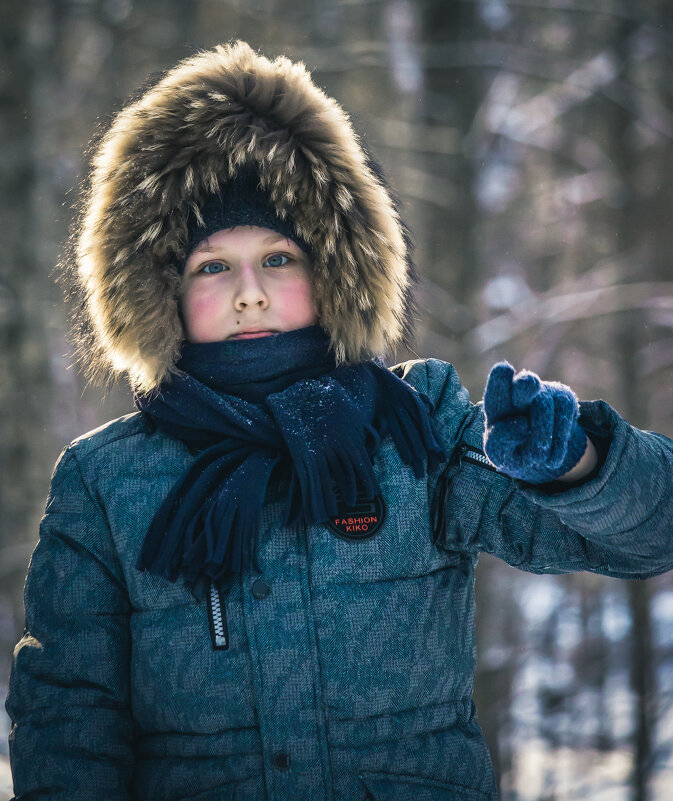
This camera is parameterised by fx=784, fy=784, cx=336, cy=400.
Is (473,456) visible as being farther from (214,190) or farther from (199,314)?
(214,190)

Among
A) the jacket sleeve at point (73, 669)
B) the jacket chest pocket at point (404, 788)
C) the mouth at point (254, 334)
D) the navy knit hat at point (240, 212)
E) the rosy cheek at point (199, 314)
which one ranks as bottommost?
the jacket chest pocket at point (404, 788)

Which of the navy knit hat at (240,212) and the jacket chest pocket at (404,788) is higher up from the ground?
the navy knit hat at (240,212)

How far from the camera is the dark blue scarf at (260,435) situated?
1600 millimetres

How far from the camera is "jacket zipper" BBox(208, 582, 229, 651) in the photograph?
63.2 inches

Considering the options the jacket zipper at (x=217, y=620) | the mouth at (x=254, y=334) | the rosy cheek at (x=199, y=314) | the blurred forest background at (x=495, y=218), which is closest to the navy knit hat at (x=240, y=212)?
the rosy cheek at (x=199, y=314)

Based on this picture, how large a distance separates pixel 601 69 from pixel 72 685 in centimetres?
492

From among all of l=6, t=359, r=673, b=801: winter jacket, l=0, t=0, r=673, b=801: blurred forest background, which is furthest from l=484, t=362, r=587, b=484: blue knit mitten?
l=0, t=0, r=673, b=801: blurred forest background

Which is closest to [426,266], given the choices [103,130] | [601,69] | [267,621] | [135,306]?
[601,69]

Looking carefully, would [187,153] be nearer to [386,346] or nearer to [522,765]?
[386,346]

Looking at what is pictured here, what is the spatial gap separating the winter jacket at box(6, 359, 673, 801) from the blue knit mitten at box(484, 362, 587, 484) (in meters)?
0.30

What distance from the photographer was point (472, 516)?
1.63 meters

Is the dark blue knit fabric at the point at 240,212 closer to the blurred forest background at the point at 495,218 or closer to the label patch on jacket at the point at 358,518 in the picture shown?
the label patch on jacket at the point at 358,518

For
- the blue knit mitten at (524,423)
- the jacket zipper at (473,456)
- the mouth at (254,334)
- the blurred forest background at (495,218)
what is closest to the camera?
the blue knit mitten at (524,423)

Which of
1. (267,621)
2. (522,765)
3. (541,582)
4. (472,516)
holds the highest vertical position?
(472,516)
